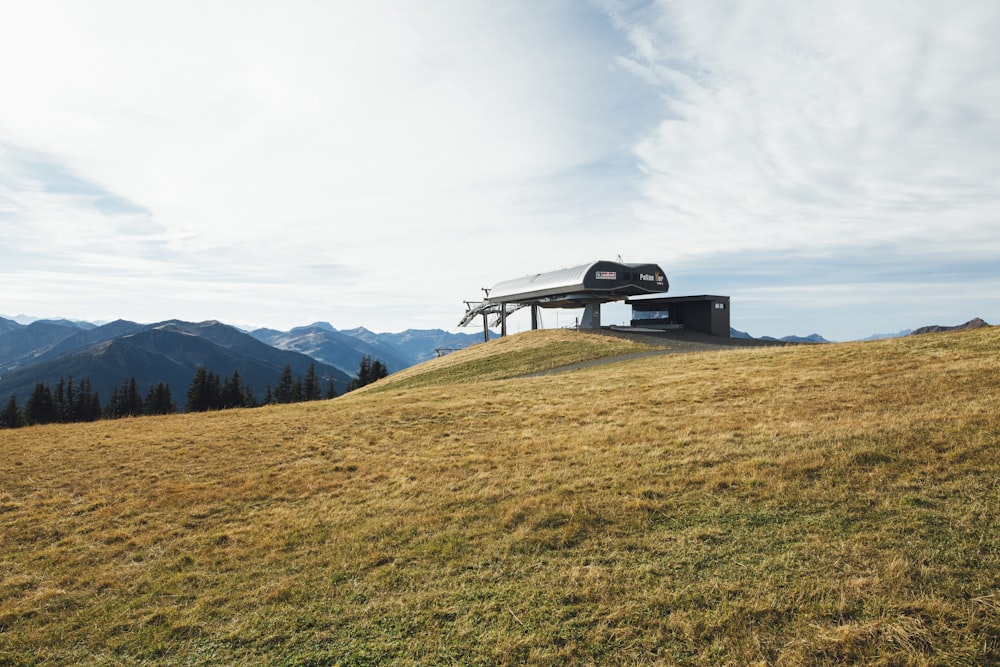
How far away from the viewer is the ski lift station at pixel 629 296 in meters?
50.9

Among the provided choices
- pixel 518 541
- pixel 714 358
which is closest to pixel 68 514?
pixel 518 541

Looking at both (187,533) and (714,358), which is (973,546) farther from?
(714,358)

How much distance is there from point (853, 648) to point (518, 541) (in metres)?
4.58

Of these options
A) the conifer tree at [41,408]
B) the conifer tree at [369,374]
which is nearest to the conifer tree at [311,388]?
the conifer tree at [369,374]

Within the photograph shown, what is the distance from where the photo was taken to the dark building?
5269 centimetres

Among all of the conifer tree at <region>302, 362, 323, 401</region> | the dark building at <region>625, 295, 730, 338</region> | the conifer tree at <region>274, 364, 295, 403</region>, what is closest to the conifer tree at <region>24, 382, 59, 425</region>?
the conifer tree at <region>274, 364, 295, 403</region>

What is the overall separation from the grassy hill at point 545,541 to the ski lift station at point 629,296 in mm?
34910

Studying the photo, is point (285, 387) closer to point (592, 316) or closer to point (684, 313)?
point (592, 316)

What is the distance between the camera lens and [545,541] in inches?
323

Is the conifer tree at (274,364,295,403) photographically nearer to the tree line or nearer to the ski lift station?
the tree line

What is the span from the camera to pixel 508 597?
6750mm

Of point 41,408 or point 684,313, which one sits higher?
point 684,313

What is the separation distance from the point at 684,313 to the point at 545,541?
5155cm

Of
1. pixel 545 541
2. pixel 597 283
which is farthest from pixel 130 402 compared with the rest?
pixel 545 541
